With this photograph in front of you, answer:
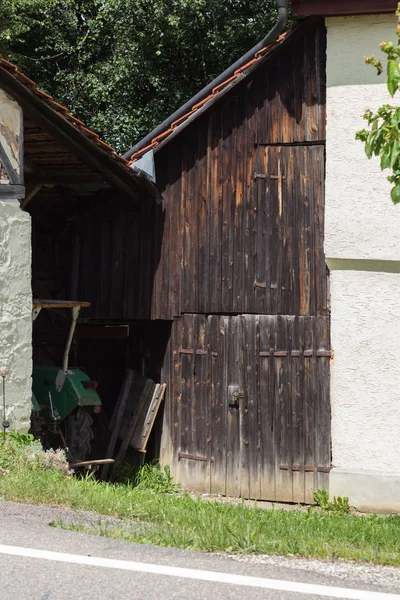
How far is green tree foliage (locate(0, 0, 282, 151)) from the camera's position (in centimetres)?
1833

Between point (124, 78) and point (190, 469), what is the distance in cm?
1005

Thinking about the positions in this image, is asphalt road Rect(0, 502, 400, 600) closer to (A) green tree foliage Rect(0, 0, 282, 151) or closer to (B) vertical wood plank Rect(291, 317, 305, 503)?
(B) vertical wood plank Rect(291, 317, 305, 503)

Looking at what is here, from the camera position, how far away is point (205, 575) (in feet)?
16.7

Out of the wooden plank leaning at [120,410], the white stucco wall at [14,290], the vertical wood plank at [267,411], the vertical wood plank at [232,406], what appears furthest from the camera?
the wooden plank leaning at [120,410]

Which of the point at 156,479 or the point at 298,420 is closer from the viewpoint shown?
the point at 298,420

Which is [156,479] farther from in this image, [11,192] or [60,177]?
[11,192]

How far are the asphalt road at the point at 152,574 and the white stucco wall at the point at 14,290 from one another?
3.86 m

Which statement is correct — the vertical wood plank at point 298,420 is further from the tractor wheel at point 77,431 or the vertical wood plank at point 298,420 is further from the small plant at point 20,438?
the small plant at point 20,438

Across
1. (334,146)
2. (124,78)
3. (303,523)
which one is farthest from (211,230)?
(124,78)

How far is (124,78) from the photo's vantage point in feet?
62.2

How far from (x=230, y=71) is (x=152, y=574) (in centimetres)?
782

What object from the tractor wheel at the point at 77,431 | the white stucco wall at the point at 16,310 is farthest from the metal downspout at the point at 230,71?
the tractor wheel at the point at 77,431

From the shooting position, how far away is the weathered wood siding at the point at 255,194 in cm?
1139

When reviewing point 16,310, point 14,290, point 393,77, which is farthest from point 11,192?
point 393,77
